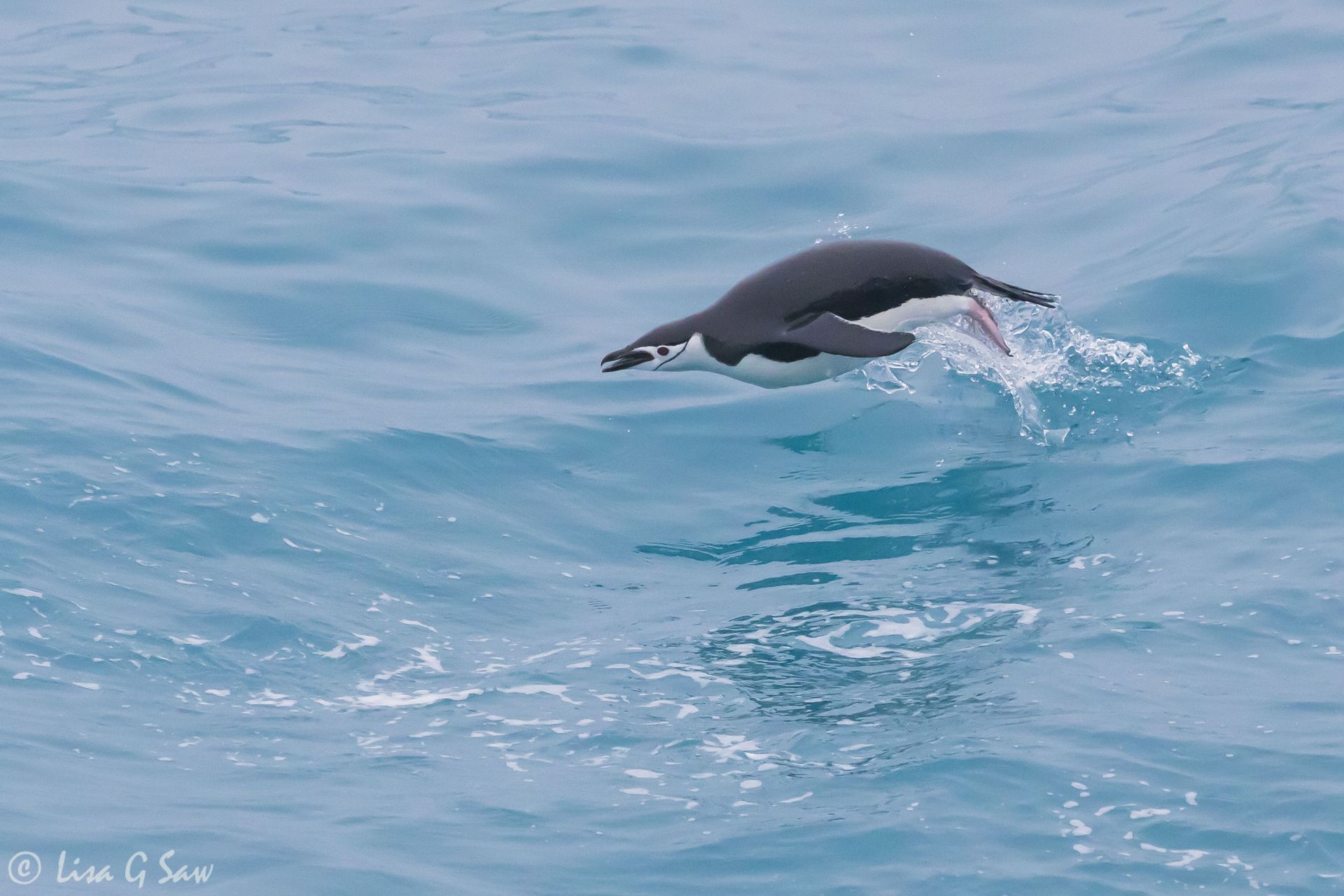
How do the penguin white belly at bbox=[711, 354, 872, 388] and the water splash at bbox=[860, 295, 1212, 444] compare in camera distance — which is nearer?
the penguin white belly at bbox=[711, 354, 872, 388]

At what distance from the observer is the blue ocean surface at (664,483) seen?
8523 millimetres

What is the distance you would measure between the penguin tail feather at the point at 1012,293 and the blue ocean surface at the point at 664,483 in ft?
2.36

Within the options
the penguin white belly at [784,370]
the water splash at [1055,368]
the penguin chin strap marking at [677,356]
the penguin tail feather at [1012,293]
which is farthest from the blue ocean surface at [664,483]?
the penguin chin strap marking at [677,356]

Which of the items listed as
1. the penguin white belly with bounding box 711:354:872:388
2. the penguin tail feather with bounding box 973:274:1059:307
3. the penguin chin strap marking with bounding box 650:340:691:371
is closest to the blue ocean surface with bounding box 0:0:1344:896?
the penguin tail feather with bounding box 973:274:1059:307

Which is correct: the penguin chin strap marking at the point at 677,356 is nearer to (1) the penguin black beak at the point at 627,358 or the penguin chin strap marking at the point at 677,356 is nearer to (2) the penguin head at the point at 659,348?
(2) the penguin head at the point at 659,348

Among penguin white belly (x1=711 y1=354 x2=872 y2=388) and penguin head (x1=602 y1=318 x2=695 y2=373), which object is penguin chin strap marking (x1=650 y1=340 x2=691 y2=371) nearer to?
penguin head (x1=602 y1=318 x2=695 y2=373)

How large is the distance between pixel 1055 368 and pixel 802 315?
2.93m

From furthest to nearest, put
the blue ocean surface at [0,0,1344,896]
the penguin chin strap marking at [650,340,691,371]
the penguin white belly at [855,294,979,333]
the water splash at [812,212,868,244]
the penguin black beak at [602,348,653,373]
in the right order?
the water splash at [812,212,868,244]
the penguin white belly at [855,294,979,333]
the penguin chin strap marking at [650,340,691,371]
the penguin black beak at [602,348,653,373]
the blue ocean surface at [0,0,1344,896]

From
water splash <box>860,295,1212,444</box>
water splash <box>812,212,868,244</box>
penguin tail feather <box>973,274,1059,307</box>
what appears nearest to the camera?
penguin tail feather <box>973,274,1059,307</box>

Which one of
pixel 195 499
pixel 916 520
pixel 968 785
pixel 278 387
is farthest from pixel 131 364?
pixel 968 785

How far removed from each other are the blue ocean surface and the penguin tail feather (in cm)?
72

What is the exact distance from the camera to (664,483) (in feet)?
44.1

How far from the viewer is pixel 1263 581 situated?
1072 cm

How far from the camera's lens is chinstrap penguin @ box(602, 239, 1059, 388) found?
39.2 feet
